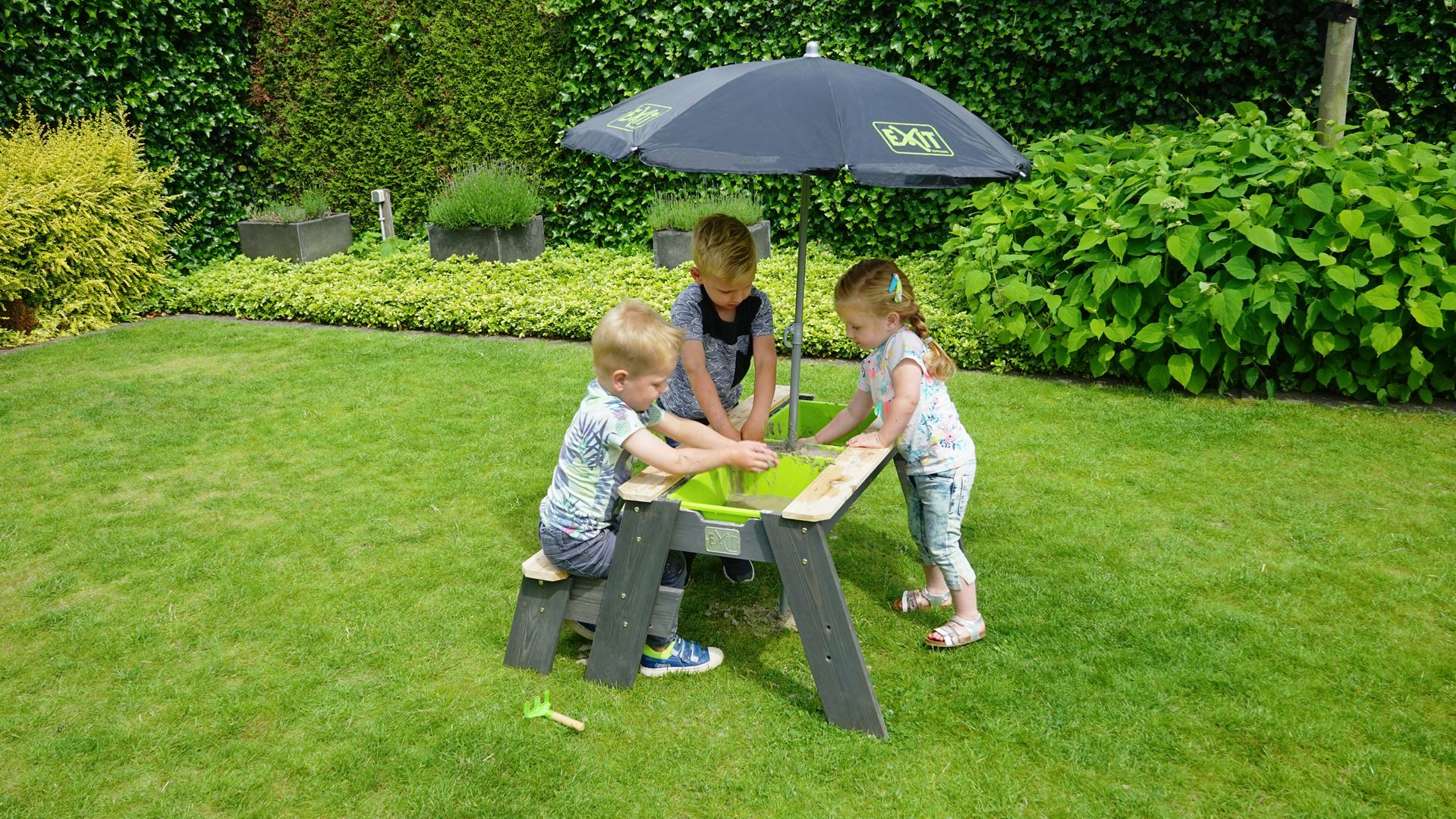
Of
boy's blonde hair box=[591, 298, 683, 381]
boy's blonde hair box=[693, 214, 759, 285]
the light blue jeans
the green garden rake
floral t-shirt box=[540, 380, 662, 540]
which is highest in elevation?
boy's blonde hair box=[693, 214, 759, 285]

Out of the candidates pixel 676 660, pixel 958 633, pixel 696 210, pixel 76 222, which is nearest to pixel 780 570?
pixel 676 660

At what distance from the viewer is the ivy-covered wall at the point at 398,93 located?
430 inches

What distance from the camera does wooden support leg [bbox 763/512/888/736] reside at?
3025 millimetres

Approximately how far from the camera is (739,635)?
148 inches

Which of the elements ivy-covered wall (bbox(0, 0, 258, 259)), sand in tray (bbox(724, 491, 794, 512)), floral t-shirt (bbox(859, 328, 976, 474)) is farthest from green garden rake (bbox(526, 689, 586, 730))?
ivy-covered wall (bbox(0, 0, 258, 259))

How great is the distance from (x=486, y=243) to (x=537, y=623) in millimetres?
7209

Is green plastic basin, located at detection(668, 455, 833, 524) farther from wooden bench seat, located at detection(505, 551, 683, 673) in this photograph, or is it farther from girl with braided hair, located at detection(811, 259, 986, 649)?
wooden bench seat, located at detection(505, 551, 683, 673)

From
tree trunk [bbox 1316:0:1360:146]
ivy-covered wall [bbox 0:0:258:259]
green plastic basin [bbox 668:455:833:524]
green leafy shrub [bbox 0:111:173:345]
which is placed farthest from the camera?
ivy-covered wall [bbox 0:0:258:259]

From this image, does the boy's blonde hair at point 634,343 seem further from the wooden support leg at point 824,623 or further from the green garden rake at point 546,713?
the green garden rake at point 546,713

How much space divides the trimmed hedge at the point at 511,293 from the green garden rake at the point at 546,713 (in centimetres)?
453

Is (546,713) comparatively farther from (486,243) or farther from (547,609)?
(486,243)

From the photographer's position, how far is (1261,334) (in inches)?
238

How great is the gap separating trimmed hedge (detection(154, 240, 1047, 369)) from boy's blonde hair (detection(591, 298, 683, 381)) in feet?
13.8

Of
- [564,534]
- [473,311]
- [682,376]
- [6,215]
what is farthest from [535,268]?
[564,534]
